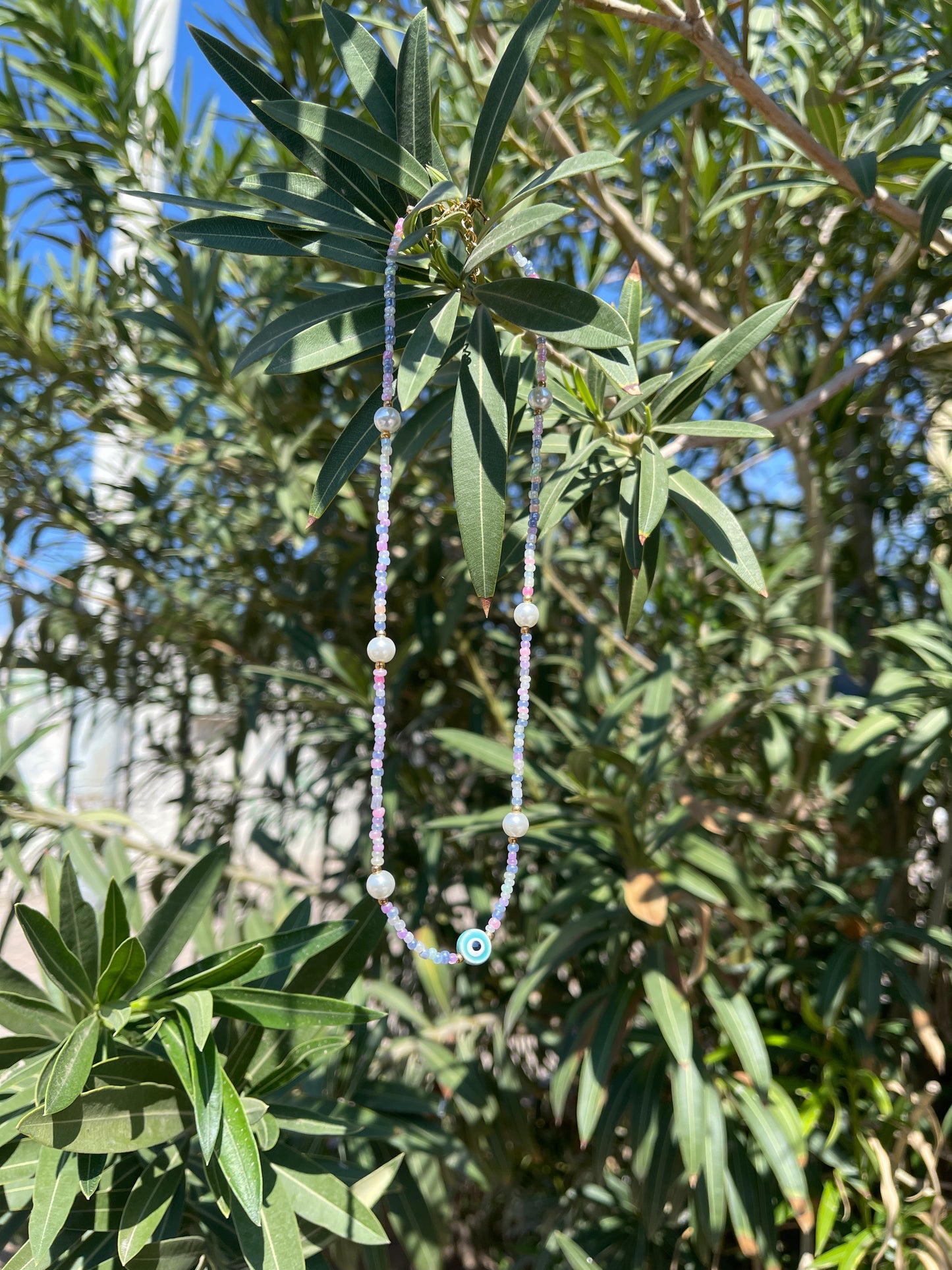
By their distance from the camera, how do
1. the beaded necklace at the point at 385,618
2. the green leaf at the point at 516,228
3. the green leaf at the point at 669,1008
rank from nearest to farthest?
1. the green leaf at the point at 516,228
2. the beaded necklace at the point at 385,618
3. the green leaf at the point at 669,1008

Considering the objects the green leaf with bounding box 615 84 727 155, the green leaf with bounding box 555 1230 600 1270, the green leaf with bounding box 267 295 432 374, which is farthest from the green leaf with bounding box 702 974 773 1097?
the green leaf with bounding box 615 84 727 155

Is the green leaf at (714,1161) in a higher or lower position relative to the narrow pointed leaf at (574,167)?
lower

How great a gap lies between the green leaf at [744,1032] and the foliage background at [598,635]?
4 centimetres

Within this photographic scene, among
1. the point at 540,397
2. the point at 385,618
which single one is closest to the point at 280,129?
the point at 540,397

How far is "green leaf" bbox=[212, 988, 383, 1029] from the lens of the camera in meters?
0.83

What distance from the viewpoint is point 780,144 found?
1.05 m

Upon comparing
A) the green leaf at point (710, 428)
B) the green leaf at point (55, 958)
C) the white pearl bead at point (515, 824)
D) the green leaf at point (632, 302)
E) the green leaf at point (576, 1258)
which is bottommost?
Result: the green leaf at point (576, 1258)

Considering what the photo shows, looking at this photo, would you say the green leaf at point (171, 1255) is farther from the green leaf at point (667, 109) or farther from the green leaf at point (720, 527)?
the green leaf at point (667, 109)

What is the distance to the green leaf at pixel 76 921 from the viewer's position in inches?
33.6

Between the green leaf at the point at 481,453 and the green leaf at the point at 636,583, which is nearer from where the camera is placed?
the green leaf at the point at 481,453

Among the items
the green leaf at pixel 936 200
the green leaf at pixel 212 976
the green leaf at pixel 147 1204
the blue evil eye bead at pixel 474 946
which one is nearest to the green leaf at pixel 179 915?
the green leaf at pixel 212 976

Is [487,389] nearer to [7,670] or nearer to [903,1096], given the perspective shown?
[903,1096]

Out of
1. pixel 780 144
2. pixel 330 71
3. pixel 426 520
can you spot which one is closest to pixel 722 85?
pixel 780 144

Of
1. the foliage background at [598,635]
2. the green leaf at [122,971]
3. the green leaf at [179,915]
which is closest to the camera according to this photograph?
the green leaf at [122,971]
